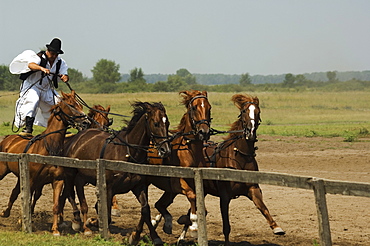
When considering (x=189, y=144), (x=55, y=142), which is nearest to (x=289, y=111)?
(x=55, y=142)

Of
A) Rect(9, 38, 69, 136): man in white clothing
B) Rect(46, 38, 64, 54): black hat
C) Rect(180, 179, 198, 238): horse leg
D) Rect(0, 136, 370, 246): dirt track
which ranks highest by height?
Rect(46, 38, 64, 54): black hat

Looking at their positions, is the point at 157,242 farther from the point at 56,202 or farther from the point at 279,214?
the point at 279,214

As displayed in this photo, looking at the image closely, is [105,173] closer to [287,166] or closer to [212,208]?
[212,208]

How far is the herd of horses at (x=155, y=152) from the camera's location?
9.62 m

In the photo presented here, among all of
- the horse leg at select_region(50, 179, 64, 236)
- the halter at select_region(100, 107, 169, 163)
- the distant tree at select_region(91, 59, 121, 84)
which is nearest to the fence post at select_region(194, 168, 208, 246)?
the halter at select_region(100, 107, 169, 163)

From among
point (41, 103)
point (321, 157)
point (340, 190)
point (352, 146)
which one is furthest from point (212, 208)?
point (352, 146)

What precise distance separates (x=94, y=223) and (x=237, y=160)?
246 centimetres

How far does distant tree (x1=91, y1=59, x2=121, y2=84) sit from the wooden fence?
365 ft

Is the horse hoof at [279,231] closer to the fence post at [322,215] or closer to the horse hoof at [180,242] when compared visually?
the horse hoof at [180,242]

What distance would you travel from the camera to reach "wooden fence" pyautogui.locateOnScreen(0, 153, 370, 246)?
663cm

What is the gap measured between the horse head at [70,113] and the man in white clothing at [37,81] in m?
1.01

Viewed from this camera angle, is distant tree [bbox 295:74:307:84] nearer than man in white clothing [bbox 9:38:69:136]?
No

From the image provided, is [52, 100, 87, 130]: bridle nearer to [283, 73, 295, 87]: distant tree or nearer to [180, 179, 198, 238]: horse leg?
[180, 179, 198, 238]: horse leg

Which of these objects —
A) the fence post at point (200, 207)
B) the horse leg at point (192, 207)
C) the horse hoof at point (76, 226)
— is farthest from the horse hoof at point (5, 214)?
the fence post at point (200, 207)
